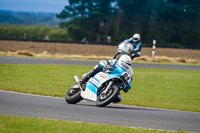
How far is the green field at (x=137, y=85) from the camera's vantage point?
11.5 metres

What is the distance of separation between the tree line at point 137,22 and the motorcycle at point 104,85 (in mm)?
47390

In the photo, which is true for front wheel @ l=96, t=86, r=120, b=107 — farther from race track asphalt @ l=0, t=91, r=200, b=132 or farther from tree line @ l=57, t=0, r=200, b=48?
tree line @ l=57, t=0, r=200, b=48

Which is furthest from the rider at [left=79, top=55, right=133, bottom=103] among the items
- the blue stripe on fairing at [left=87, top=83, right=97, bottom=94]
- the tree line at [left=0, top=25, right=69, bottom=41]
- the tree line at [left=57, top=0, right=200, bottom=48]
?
the tree line at [left=0, top=25, right=69, bottom=41]

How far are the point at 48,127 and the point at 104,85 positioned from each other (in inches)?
118

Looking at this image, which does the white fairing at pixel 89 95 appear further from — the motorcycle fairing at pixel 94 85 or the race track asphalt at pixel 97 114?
the race track asphalt at pixel 97 114

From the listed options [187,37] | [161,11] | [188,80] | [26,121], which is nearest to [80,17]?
[161,11]

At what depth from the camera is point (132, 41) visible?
491 inches

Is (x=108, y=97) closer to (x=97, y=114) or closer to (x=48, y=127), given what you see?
(x=97, y=114)

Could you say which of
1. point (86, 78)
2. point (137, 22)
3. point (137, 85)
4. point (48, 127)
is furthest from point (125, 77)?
point (137, 22)

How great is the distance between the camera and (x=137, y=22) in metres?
61.2

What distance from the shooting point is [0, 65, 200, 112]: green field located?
Answer: 11484mm

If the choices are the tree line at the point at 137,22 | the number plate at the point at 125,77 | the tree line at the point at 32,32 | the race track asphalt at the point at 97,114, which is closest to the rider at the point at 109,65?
the number plate at the point at 125,77

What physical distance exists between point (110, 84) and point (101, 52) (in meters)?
21.7

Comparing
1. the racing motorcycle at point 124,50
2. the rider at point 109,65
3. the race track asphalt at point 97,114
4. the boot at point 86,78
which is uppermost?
the racing motorcycle at point 124,50
